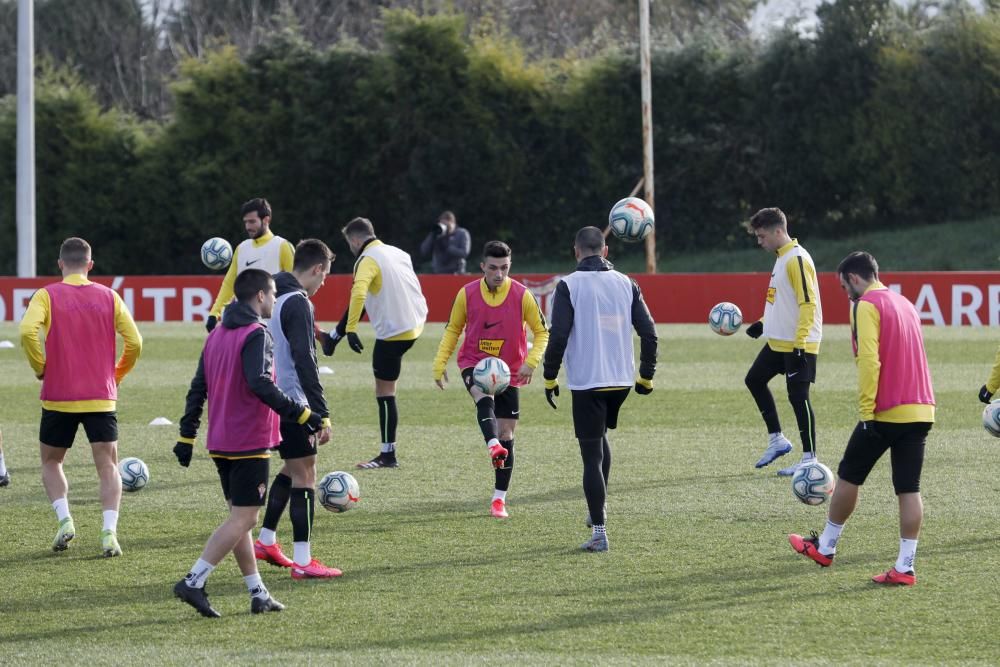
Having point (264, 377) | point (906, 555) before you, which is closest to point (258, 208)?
point (264, 377)

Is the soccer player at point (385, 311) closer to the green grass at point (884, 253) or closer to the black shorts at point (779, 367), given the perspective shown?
→ the black shorts at point (779, 367)

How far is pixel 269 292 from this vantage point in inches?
279

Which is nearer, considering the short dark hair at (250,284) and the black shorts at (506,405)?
the short dark hair at (250,284)

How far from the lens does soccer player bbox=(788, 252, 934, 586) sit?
7.52m

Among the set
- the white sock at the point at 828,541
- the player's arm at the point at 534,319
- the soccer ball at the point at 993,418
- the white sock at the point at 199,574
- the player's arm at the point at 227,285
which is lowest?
the white sock at the point at 828,541

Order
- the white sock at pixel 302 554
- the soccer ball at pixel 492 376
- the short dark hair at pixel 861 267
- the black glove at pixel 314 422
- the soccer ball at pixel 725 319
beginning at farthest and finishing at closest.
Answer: the soccer ball at pixel 725 319 → the soccer ball at pixel 492 376 → the white sock at pixel 302 554 → the short dark hair at pixel 861 267 → the black glove at pixel 314 422

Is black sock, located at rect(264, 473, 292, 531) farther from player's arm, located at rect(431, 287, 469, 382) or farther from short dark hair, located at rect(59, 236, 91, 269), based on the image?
player's arm, located at rect(431, 287, 469, 382)

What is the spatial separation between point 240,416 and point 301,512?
3.75 feet

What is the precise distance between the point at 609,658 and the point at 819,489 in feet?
9.96

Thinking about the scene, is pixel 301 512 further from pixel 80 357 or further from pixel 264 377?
pixel 80 357

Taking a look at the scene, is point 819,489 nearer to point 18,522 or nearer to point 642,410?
point 18,522

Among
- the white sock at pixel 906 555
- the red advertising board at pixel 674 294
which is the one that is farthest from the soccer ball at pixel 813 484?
the red advertising board at pixel 674 294

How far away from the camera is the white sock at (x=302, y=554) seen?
8.05m

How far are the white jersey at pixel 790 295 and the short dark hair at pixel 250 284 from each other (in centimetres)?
496
